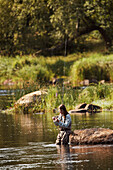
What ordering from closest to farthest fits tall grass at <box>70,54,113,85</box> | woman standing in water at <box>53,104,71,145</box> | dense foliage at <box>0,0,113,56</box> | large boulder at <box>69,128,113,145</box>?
woman standing in water at <box>53,104,71,145</box>
large boulder at <box>69,128,113,145</box>
tall grass at <box>70,54,113,85</box>
dense foliage at <box>0,0,113,56</box>

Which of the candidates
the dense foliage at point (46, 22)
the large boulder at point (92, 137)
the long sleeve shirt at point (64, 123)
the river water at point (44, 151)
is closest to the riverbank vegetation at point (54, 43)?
the dense foliage at point (46, 22)

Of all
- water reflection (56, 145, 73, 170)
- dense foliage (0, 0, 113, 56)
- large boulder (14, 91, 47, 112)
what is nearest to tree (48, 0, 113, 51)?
dense foliage (0, 0, 113, 56)

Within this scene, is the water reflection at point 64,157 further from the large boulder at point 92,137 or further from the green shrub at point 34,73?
the green shrub at point 34,73

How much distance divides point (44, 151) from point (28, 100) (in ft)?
34.8

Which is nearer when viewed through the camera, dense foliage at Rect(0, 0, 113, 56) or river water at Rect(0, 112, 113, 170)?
river water at Rect(0, 112, 113, 170)

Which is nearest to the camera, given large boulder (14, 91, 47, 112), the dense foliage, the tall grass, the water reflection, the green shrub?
the water reflection

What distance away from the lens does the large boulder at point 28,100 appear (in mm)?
21547

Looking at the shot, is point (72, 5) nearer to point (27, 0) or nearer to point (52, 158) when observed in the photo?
point (27, 0)

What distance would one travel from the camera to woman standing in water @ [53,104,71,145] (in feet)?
37.6

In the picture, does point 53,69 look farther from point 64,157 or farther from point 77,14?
point 64,157

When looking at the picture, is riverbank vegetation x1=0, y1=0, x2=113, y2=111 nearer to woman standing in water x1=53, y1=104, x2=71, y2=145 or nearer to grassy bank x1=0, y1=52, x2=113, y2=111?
grassy bank x1=0, y1=52, x2=113, y2=111

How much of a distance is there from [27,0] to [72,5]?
7.26m

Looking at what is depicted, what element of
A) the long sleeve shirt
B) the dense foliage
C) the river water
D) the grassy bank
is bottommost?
the grassy bank

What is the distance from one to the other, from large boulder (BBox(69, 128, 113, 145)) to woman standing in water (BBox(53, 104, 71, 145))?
0.20 m
